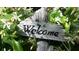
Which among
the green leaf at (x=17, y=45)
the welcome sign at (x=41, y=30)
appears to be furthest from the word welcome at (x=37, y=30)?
the green leaf at (x=17, y=45)

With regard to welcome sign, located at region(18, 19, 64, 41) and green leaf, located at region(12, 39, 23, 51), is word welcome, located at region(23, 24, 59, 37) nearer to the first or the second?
welcome sign, located at region(18, 19, 64, 41)

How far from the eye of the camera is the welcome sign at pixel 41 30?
1.78 m

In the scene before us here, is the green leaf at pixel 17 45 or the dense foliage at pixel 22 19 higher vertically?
the dense foliage at pixel 22 19

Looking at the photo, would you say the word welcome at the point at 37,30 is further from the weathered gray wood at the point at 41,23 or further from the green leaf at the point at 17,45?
the green leaf at the point at 17,45

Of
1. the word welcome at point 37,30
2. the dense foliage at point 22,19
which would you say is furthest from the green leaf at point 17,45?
the word welcome at point 37,30

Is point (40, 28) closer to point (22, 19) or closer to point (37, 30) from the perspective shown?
point (37, 30)

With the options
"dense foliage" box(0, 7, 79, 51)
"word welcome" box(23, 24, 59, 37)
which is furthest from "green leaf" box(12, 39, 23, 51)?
"word welcome" box(23, 24, 59, 37)

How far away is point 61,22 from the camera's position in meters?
1.78

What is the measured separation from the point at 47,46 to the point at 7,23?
0.41 m

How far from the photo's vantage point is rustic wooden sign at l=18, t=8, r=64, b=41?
1776 mm

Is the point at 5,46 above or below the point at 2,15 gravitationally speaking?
below

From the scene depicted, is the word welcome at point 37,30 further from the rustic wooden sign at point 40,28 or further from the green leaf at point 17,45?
the green leaf at point 17,45
